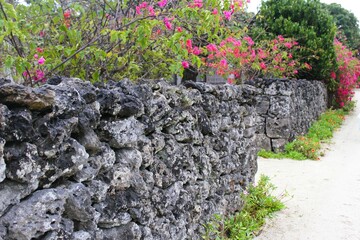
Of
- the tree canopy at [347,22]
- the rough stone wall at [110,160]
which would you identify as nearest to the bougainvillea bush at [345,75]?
the rough stone wall at [110,160]

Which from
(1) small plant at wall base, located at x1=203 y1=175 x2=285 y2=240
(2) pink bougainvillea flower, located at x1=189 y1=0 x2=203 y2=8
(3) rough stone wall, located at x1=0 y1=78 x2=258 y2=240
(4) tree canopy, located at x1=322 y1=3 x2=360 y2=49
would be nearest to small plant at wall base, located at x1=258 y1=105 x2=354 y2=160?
(1) small plant at wall base, located at x1=203 y1=175 x2=285 y2=240

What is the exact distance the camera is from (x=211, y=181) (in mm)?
4168

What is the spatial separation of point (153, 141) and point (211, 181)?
4.58 ft

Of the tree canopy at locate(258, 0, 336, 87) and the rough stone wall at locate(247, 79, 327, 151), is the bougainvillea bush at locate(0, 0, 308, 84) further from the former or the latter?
the tree canopy at locate(258, 0, 336, 87)

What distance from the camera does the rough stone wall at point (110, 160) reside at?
1.69 meters

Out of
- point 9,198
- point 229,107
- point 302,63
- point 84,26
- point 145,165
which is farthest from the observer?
point 302,63

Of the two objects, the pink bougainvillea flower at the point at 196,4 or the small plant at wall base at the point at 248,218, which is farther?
the pink bougainvillea flower at the point at 196,4

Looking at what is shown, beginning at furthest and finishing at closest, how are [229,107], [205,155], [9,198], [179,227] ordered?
1. [229,107]
2. [205,155]
3. [179,227]
4. [9,198]

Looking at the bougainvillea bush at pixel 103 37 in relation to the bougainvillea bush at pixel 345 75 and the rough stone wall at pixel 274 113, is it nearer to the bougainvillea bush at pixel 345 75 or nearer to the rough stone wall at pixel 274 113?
the rough stone wall at pixel 274 113

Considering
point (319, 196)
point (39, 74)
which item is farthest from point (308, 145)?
point (39, 74)

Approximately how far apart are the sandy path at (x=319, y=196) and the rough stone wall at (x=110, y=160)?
1043 mm

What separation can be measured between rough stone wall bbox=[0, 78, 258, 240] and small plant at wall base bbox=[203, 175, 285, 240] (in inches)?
6.5

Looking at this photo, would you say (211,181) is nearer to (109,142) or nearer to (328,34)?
(109,142)

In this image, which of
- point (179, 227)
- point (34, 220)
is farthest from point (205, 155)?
point (34, 220)
